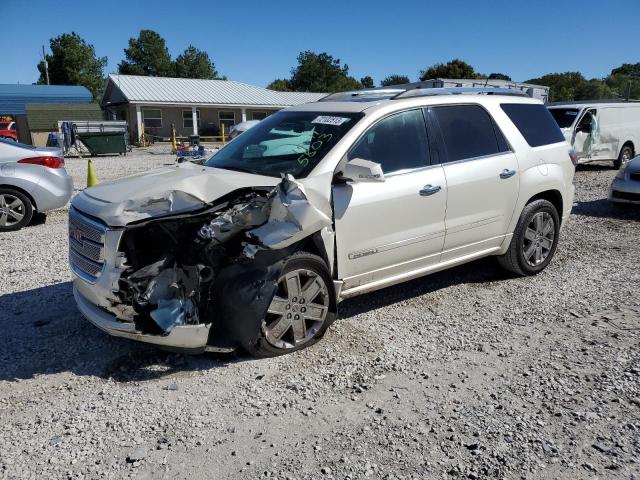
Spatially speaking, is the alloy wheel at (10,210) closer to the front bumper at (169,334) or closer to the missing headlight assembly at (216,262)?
the front bumper at (169,334)

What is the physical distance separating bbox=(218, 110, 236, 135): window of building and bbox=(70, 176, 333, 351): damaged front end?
38.2 meters

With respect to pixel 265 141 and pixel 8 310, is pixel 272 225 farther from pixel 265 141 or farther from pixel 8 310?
pixel 8 310

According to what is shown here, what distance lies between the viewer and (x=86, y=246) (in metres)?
3.60

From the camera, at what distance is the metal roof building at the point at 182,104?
119 feet

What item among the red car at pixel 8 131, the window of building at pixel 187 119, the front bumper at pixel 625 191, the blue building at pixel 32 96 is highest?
the blue building at pixel 32 96

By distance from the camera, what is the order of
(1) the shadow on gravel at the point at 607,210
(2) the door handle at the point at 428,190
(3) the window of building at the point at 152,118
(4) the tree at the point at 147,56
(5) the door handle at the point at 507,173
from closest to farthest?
(2) the door handle at the point at 428,190 < (5) the door handle at the point at 507,173 < (1) the shadow on gravel at the point at 607,210 < (3) the window of building at the point at 152,118 < (4) the tree at the point at 147,56

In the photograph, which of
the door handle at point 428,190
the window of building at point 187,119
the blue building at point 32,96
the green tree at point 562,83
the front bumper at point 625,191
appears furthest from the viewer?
the green tree at point 562,83

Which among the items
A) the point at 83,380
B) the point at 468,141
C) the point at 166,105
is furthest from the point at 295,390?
the point at 166,105

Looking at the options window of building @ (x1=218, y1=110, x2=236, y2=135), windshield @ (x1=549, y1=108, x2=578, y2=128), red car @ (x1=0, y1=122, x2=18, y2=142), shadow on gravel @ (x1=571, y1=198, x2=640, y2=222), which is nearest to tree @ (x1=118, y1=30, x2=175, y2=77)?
window of building @ (x1=218, y1=110, x2=236, y2=135)

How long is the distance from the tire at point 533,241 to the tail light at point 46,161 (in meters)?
6.98

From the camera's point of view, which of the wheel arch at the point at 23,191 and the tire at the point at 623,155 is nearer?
the wheel arch at the point at 23,191

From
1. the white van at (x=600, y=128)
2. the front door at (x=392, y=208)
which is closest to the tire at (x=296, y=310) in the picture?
the front door at (x=392, y=208)

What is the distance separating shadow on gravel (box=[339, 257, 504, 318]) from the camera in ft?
16.1

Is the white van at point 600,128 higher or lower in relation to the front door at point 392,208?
higher
